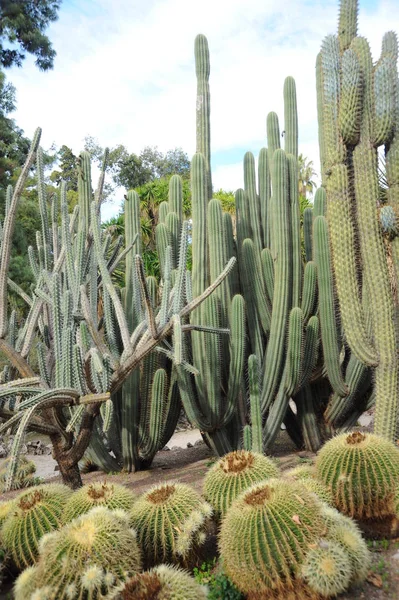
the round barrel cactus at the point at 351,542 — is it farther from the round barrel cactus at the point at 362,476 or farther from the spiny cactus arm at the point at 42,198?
the spiny cactus arm at the point at 42,198

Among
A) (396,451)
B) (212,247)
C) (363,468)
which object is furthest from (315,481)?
(212,247)

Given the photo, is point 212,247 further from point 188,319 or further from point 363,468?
point 363,468

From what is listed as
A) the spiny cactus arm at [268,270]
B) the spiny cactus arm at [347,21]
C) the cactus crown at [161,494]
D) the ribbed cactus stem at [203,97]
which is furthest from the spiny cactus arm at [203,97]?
the cactus crown at [161,494]

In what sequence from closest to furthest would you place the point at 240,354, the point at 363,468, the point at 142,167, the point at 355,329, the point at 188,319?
the point at 363,468, the point at 355,329, the point at 240,354, the point at 188,319, the point at 142,167

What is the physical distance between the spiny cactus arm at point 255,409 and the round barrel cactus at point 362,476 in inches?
62.2

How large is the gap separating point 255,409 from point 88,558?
304 centimetres

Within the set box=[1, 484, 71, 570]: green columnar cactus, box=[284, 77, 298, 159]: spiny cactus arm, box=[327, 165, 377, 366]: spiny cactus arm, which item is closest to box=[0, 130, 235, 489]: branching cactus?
box=[1, 484, 71, 570]: green columnar cactus

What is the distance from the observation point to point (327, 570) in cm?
294

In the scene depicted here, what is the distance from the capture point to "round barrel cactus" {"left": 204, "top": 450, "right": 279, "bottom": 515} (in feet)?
12.5

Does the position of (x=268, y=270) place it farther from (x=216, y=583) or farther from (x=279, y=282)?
(x=216, y=583)

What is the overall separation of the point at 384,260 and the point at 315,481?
8.01ft

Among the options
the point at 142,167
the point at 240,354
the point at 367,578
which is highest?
the point at 142,167

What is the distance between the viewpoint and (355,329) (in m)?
5.45

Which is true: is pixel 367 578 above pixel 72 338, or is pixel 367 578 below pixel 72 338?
below
